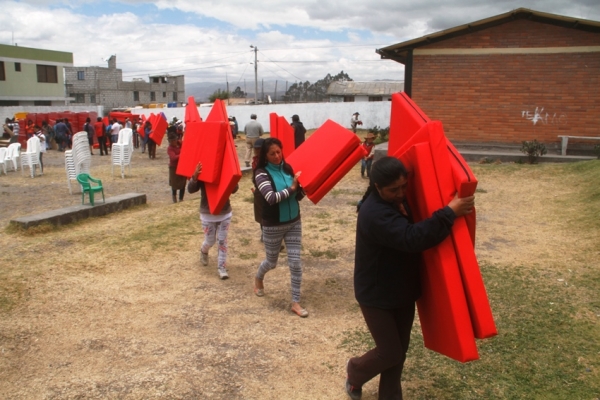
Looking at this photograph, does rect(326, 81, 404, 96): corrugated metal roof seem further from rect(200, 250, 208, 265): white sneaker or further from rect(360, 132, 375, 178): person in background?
rect(200, 250, 208, 265): white sneaker

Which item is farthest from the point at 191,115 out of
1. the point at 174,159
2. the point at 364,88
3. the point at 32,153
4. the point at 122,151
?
the point at 364,88

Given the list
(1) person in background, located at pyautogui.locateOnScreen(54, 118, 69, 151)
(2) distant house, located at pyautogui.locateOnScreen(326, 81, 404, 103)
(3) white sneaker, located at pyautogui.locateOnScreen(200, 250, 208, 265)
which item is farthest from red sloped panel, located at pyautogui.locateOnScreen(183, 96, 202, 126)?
(2) distant house, located at pyautogui.locateOnScreen(326, 81, 404, 103)

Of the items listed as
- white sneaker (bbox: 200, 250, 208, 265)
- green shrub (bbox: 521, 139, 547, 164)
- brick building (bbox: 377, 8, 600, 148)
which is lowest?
white sneaker (bbox: 200, 250, 208, 265)

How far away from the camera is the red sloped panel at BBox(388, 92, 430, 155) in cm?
339

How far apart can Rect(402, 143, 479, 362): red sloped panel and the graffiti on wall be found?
45.9 feet

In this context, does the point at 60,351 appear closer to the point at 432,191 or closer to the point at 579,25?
the point at 432,191

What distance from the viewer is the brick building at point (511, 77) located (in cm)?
1495

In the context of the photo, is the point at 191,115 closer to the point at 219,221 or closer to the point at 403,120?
the point at 219,221

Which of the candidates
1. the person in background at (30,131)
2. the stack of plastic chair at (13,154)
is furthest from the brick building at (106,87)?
the stack of plastic chair at (13,154)

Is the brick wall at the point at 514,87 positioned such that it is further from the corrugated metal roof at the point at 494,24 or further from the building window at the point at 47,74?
the building window at the point at 47,74

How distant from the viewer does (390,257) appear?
3.03 meters

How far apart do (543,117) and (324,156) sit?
502 inches

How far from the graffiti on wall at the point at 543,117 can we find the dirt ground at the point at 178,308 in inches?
268

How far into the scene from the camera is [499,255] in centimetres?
673
